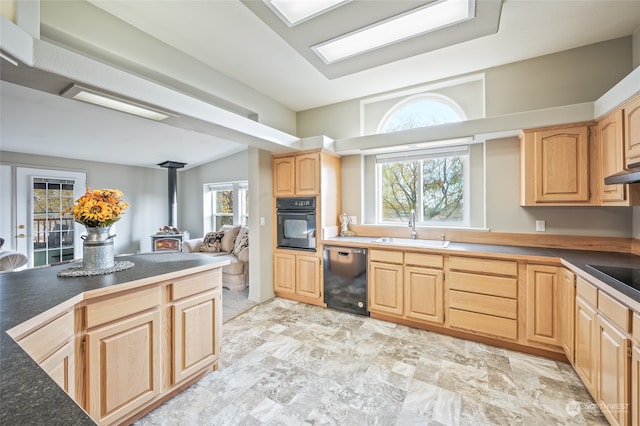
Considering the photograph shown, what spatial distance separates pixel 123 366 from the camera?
1539 mm

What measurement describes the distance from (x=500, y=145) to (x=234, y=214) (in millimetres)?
5479

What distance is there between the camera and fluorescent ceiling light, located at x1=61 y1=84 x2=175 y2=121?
1739 millimetres

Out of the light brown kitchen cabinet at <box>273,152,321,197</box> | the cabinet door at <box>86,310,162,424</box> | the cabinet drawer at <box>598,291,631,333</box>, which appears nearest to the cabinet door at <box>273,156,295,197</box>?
the light brown kitchen cabinet at <box>273,152,321,197</box>

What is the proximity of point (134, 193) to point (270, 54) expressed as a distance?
18.2 ft

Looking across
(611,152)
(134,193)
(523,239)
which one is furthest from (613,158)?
(134,193)

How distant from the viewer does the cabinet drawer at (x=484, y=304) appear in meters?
2.41

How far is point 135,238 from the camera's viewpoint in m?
6.37

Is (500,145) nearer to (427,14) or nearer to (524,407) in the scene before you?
(427,14)

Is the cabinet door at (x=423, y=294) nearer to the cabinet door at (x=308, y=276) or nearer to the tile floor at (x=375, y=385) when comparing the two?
the tile floor at (x=375, y=385)

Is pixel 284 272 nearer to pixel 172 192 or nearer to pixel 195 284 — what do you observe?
pixel 195 284

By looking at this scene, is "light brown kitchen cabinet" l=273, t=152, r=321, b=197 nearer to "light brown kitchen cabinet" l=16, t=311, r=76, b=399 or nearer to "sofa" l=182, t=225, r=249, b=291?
"sofa" l=182, t=225, r=249, b=291

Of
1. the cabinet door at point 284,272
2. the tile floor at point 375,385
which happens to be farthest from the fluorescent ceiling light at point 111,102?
the cabinet door at point 284,272

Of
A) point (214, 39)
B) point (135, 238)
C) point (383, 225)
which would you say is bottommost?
point (135, 238)

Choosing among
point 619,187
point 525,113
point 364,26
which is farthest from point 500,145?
point 364,26
